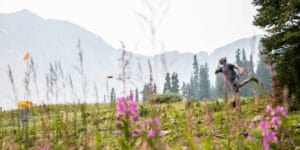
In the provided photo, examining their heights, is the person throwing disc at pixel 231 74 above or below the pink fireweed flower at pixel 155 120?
above

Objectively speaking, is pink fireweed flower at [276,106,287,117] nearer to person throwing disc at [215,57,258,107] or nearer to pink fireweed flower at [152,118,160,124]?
person throwing disc at [215,57,258,107]

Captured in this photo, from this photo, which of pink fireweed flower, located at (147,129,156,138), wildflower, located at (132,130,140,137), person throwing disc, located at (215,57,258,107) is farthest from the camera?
person throwing disc, located at (215,57,258,107)

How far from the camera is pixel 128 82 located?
4047 mm

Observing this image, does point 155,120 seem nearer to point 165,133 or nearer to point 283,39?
point 165,133

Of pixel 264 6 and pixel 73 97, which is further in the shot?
Answer: pixel 264 6

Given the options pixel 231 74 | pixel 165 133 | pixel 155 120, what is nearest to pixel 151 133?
pixel 155 120

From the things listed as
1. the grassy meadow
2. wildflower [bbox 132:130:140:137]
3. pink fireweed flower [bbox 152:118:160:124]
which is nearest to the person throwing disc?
the grassy meadow

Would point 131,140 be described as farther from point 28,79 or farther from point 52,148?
point 28,79

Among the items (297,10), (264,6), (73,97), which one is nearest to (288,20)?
(297,10)

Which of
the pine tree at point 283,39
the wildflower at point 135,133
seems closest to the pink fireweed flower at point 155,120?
the wildflower at point 135,133

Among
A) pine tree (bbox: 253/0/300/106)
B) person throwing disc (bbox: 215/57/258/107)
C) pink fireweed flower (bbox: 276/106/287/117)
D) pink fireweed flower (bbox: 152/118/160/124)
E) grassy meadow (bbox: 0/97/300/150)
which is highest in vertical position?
pine tree (bbox: 253/0/300/106)

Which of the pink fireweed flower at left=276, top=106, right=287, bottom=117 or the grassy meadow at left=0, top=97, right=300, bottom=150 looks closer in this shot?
the pink fireweed flower at left=276, top=106, right=287, bottom=117

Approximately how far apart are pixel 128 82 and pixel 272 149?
5.85 feet

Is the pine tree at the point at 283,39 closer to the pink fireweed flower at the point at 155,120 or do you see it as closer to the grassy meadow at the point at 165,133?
the grassy meadow at the point at 165,133
